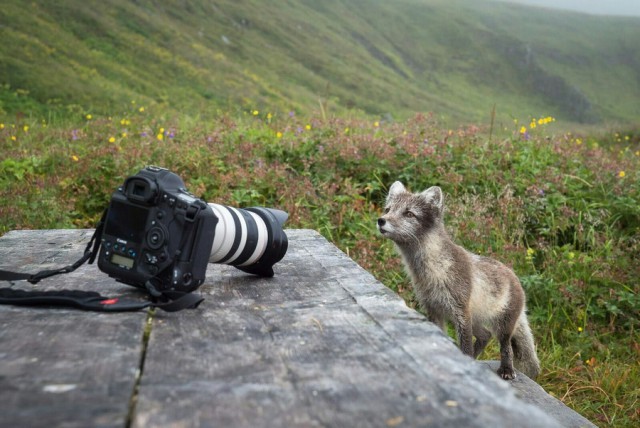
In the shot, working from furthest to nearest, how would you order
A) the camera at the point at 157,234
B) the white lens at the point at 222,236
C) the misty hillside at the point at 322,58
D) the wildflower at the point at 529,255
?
1. the misty hillside at the point at 322,58
2. the wildflower at the point at 529,255
3. the white lens at the point at 222,236
4. the camera at the point at 157,234

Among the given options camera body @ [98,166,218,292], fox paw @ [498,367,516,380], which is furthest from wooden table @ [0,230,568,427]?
fox paw @ [498,367,516,380]

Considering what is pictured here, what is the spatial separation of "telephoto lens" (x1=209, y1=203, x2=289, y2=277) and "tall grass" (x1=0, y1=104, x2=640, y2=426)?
2646 mm

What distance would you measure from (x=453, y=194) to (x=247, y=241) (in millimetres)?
4775

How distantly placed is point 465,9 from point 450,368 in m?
81.9

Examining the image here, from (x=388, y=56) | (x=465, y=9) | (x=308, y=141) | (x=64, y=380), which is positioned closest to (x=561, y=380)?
(x=64, y=380)

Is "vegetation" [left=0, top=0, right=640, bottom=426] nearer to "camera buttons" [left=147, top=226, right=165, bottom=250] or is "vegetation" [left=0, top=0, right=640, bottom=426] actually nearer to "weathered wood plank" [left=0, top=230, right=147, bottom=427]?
"camera buttons" [left=147, top=226, right=165, bottom=250]

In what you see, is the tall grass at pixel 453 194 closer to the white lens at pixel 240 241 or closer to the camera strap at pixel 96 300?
the white lens at pixel 240 241

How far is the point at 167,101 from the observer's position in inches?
852

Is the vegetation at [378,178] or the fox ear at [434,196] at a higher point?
the fox ear at [434,196]

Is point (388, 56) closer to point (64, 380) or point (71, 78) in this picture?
point (71, 78)

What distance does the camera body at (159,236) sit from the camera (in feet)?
7.85

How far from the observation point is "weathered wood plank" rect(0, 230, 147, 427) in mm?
1358

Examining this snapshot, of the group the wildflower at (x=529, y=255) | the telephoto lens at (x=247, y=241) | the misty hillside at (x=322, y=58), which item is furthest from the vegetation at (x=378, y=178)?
the telephoto lens at (x=247, y=241)

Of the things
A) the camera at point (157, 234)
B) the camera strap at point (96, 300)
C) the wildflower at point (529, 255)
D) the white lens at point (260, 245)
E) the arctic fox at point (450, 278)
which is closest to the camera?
the camera strap at point (96, 300)
